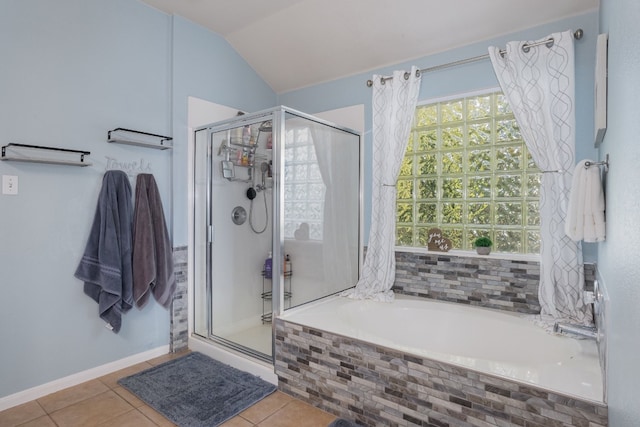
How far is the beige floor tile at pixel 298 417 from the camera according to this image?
1943 mm

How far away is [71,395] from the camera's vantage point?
2.23m

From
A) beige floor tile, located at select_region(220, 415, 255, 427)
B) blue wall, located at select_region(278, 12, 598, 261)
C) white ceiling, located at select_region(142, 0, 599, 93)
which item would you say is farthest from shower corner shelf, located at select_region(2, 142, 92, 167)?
blue wall, located at select_region(278, 12, 598, 261)

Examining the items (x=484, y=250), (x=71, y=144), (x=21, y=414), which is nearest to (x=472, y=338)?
(x=484, y=250)

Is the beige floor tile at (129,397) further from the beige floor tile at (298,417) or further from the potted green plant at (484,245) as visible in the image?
the potted green plant at (484,245)

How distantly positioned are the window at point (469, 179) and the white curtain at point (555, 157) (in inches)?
10.3

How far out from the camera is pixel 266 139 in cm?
252

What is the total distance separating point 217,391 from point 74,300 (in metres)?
1.14

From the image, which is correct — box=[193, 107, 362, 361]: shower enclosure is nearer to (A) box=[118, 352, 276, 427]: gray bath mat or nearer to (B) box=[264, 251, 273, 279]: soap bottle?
(B) box=[264, 251, 273, 279]: soap bottle

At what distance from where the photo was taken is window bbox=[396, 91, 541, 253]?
97.7 inches

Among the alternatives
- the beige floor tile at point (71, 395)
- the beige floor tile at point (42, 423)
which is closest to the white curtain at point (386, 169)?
the beige floor tile at point (71, 395)

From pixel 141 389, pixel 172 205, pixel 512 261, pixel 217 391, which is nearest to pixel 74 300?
pixel 141 389

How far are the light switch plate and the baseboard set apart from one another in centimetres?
121

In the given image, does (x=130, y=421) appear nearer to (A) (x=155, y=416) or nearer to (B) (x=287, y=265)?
(A) (x=155, y=416)

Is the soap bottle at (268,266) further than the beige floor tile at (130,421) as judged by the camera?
Yes
